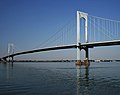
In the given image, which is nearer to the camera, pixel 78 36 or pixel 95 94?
pixel 95 94

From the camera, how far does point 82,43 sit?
57.5m

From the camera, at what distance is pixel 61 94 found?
1297 centimetres

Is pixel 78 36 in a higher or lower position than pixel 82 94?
higher

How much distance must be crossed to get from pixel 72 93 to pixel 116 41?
35.8 meters

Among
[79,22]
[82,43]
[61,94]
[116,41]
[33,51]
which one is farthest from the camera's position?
[33,51]

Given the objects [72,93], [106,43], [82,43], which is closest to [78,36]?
[82,43]

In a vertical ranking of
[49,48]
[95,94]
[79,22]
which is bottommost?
[95,94]

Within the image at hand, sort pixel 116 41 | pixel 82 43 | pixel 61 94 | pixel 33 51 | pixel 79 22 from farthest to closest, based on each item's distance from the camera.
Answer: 1. pixel 33 51
2. pixel 79 22
3. pixel 82 43
4. pixel 116 41
5. pixel 61 94

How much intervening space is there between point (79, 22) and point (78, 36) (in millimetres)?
4883

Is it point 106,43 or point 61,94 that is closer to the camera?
point 61,94

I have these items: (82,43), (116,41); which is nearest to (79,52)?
(82,43)

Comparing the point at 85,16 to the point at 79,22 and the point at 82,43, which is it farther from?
the point at 82,43

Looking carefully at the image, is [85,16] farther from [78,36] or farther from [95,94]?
[95,94]

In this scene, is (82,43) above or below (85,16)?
below
